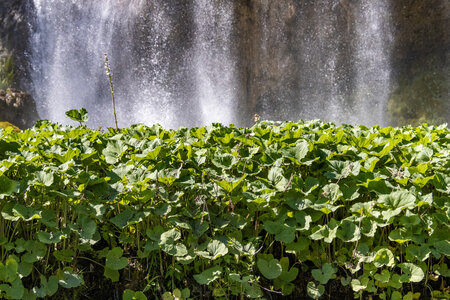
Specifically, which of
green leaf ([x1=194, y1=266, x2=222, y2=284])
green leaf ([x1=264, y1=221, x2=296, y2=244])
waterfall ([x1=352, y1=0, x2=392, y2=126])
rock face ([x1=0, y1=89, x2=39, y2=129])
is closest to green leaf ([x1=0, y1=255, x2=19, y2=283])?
green leaf ([x1=194, y1=266, x2=222, y2=284])

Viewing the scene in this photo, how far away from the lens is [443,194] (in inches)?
73.4

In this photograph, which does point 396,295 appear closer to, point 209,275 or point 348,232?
point 348,232

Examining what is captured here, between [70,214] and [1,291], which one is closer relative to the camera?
[1,291]

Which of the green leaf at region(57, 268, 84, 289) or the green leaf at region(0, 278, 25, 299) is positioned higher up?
the green leaf at region(57, 268, 84, 289)

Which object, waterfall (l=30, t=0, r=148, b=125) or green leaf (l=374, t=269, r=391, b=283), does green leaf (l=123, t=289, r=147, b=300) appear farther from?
waterfall (l=30, t=0, r=148, b=125)

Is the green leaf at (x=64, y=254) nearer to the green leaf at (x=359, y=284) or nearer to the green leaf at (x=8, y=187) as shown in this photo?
the green leaf at (x=8, y=187)

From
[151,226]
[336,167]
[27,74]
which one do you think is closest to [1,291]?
[151,226]

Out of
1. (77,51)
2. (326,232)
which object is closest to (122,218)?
(326,232)

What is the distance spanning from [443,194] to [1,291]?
5.17ft

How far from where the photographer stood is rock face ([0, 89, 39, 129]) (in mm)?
11508

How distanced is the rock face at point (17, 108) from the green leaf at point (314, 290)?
11.1 m

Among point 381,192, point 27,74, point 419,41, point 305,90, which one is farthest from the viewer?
point 27,74

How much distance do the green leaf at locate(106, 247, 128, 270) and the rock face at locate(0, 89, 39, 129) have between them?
10810 mm

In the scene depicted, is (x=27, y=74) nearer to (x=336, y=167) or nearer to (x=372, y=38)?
(x=372, y=38)
